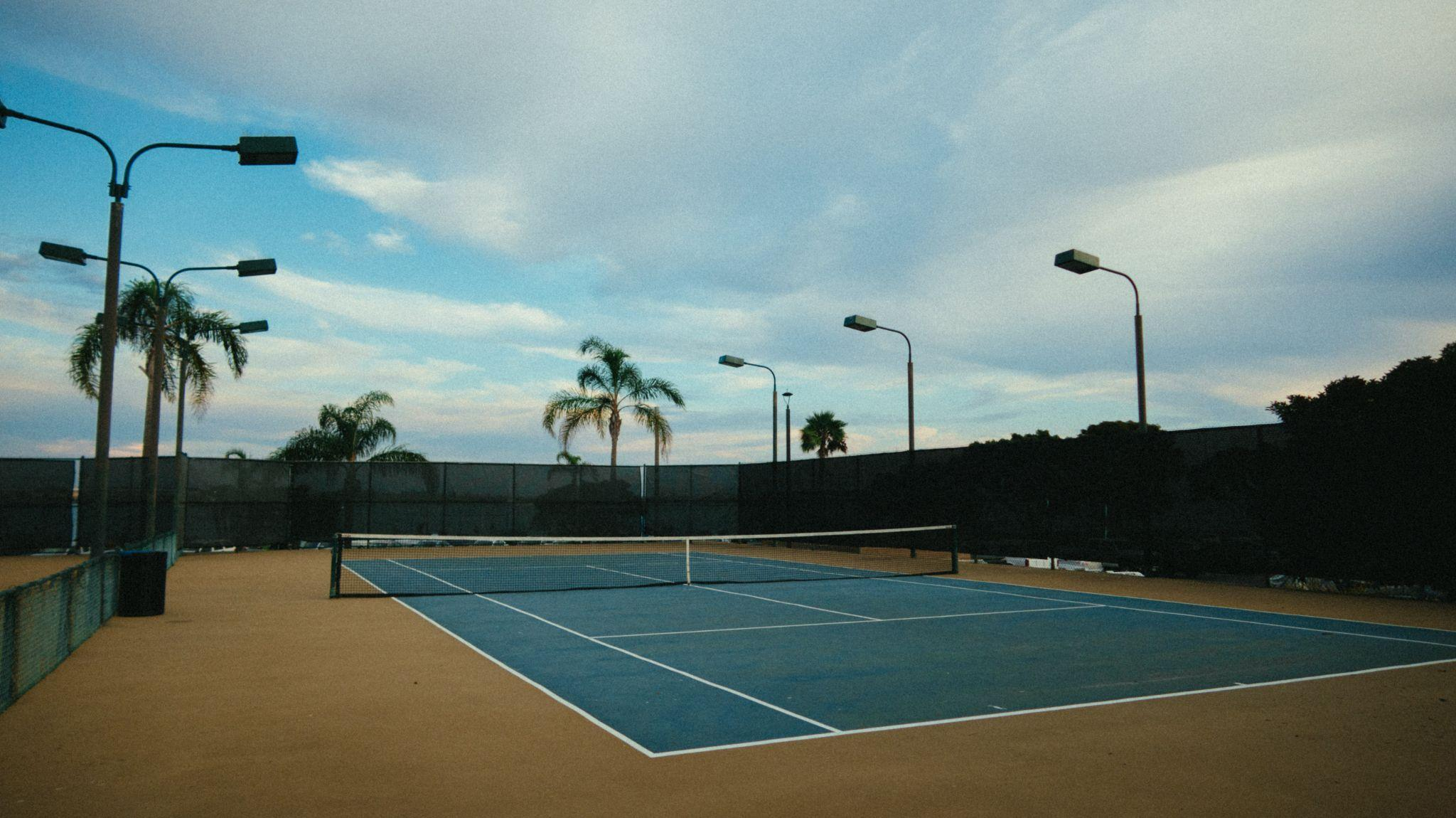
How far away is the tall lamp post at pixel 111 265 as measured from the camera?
1177 cm

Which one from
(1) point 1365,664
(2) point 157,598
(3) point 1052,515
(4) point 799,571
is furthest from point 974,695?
(3) point 1052,515

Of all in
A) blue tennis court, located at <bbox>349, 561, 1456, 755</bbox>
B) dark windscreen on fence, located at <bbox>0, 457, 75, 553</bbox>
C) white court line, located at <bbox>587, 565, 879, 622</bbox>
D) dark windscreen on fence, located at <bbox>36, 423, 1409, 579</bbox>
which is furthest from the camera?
dark windscreen on fence, located at <bbox>0, 457, 75, 553</bbox>

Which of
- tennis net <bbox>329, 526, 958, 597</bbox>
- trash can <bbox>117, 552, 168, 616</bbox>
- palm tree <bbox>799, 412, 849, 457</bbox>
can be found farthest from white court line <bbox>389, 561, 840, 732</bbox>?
palm tree <bbox>799, 412, 849, 457</bbox>

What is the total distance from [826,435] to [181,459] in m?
33.9

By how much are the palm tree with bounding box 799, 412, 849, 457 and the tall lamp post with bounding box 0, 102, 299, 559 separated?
42425 mm

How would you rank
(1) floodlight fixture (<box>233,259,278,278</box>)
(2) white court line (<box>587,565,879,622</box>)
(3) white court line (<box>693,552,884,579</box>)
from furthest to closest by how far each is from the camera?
1. (3) white court line (<box>693,552,884,579</box>)
2. (1) floodlight fixture (<box>233,259,278,278</box>)
3. (2) white court line (<box>587,565,879,622</box>)

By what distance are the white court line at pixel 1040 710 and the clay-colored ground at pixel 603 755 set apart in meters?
0.12

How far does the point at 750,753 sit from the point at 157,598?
10.6 m

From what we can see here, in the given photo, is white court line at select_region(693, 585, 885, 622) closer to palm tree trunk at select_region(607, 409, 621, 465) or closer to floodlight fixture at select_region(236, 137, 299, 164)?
floodlight fixture at select_region(236, 137, 299, 164)

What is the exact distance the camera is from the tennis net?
1770 cm

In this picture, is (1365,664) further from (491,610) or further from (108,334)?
(108,334)

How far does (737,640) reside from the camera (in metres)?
10.8

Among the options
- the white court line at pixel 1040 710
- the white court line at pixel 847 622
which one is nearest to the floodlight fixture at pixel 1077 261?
the white court line at pixel 847 622

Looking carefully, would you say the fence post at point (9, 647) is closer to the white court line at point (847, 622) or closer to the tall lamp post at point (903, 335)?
the white court line at point (847, 622)
